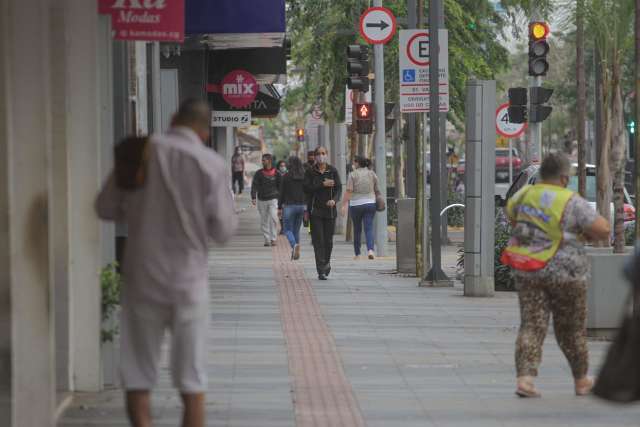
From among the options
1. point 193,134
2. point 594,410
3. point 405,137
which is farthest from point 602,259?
point 405,137

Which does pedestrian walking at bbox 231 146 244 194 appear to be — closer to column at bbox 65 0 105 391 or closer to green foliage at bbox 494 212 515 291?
green foliage at bbox 494 212 515 291

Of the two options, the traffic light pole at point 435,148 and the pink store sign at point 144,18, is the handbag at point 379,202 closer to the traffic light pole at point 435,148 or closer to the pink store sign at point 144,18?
the traffic light pole at point 435,148

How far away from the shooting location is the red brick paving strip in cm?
902

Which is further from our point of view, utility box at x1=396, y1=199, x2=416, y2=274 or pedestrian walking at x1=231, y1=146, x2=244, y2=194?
pedestrian walking at x1=231, y1=146, x2=244, y2=194

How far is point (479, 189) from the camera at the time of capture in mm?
17375

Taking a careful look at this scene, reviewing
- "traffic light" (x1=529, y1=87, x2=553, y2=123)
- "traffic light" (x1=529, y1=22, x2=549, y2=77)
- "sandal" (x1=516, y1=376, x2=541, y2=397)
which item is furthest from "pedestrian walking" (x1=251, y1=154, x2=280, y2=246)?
"sandal" (x1=516, y1=376, x2=541, y2=397)

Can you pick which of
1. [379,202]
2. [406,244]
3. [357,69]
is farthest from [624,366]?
[357,69]

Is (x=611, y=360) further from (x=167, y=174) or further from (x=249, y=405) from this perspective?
(x=249, y=405)

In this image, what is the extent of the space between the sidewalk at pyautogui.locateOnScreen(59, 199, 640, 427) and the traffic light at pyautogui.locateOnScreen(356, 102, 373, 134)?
7193 millimetres

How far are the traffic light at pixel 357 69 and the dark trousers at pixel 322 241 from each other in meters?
Answer: 4.59

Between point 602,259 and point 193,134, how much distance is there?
6279 millimetres

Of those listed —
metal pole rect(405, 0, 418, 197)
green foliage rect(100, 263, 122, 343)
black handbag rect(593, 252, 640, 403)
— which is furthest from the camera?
metal pole rect(405, 0, 418, 197)

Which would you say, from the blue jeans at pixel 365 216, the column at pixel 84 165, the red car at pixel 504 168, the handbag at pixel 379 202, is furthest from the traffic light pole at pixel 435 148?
the red car at pixel 504 168

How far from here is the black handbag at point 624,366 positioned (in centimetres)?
551
